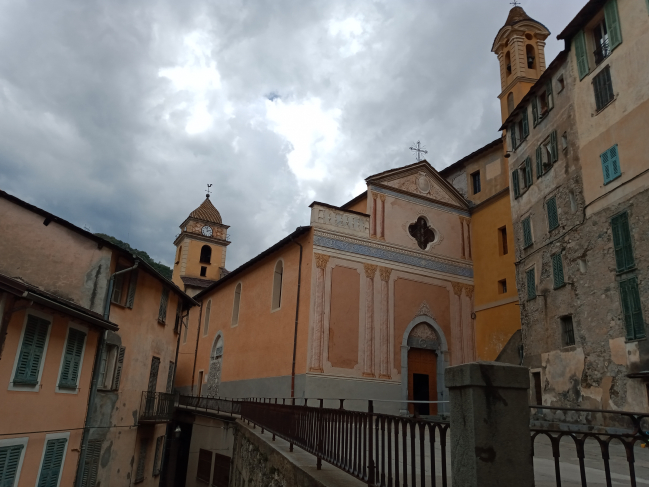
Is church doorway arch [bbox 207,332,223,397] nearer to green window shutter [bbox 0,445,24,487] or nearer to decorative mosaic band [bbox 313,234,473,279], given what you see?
decorative mosaic band [bbox 313,234,473,279]

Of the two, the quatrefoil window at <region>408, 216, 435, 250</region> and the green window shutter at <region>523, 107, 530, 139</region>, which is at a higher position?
the green window shutter at <region>523, 107, 530, 139</region>

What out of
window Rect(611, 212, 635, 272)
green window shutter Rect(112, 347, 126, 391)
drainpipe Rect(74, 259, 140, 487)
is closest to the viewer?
drainpipe Rect(74, 259, 140, 487)

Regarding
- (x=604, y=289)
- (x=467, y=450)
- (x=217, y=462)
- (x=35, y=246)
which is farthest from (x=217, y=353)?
(x=467, y=450)

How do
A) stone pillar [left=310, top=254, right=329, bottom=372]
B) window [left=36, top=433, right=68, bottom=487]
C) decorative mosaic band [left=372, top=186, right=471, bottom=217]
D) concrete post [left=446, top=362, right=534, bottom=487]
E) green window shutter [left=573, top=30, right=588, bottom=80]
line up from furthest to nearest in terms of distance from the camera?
decorative mosaic band [left=372, top=186, right=471, bottom=217]
stone pillar [left=310, top=254, right=329, bottom=372]
green window shutter [left=573, top=30, right=588, bottom=80]
window [left=36, top=433, right=68, bottom=487]
concrete post [left=446, top=362, right=534, bottom=487]

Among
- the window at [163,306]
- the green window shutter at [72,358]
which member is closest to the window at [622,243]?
the green window shutter at [72,358]

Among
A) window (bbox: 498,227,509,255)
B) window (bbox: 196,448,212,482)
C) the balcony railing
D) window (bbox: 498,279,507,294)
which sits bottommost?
window (bbox: 196,448,212,482)

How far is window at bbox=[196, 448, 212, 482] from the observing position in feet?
64.4

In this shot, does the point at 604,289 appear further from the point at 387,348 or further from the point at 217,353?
the point at 217,353

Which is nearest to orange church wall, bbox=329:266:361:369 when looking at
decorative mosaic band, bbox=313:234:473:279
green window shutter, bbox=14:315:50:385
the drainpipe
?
decorative mosaic band, bbox=313:234:473:279

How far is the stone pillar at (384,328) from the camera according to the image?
22.0 m

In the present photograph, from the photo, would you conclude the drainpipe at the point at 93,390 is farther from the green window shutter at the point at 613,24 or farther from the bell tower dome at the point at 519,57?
the bell tower dome at the point at 519,57

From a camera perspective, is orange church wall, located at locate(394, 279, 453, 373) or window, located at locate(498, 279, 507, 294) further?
window, located at locate(498, 279, 507, 294)

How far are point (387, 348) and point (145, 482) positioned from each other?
35.7ft

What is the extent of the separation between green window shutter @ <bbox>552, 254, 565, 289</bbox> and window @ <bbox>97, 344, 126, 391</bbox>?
1431cm
